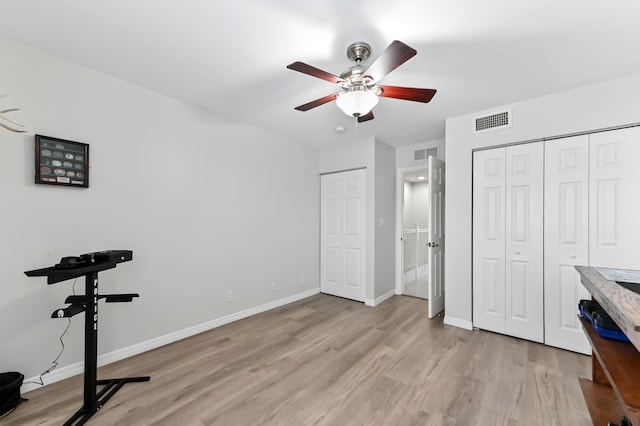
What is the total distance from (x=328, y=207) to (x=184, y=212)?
2392 millimetres

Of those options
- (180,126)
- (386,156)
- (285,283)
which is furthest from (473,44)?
(285,283)

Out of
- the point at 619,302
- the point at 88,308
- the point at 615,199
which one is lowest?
the point at 88,308

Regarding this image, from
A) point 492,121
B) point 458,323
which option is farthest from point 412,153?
point 458,323

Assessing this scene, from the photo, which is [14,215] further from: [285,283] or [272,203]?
[285,283]

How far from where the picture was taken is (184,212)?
2926 mm

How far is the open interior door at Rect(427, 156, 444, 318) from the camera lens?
11.4 ft

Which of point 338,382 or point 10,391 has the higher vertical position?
point 10,391

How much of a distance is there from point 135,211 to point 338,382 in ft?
7.91

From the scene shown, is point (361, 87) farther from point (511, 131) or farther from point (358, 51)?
point (511, 131)

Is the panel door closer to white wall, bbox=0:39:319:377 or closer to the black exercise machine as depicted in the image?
white wall, bbox=0:39:319:377

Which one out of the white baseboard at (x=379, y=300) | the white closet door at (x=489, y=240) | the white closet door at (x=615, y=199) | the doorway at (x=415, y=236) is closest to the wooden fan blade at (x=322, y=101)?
the white closet door at (x=489, y=240)

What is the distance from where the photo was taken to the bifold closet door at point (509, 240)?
2.77m

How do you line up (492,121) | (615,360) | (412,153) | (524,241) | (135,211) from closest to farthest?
(615,360) → (135,211) → (524,241) → (492,121) → (412,153)

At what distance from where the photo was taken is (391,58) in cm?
155
